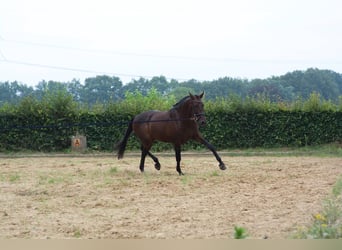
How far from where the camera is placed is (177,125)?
40.2 feet

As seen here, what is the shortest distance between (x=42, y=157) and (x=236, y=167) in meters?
8.56

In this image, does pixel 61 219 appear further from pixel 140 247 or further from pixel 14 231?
pixel 140 247

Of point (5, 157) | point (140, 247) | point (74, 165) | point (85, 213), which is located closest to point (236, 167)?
point (74, 165)

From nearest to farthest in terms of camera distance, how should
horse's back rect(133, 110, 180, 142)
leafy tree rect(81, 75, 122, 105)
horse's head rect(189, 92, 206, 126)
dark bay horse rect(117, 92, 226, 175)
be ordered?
horse's head rect(189, 92, 206, 126)
dark bay horse rect(117, 92, 226, 175)
horse's back rect(133, 110, 180, 142)
leafy tree rect(81, 75, 122, 105)

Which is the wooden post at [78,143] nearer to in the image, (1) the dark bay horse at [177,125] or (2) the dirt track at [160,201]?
(2) the dirt track at [160,201]

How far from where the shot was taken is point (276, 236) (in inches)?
205

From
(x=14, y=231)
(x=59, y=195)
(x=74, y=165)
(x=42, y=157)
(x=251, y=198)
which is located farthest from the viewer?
(x=42, y=157)

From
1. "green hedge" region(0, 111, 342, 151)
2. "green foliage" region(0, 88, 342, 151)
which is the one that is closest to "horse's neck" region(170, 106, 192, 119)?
"green foliage" region(0, 88, 342, 151)

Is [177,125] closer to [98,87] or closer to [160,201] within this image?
[160,201]

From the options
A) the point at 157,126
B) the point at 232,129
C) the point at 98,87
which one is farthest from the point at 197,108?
the point at 98,87

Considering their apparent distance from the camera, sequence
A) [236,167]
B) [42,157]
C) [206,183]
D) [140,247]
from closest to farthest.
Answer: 1. [140,247]
2. [206,183]
3. [236,167]
4. [42,157]

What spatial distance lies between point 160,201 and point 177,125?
4189 mm

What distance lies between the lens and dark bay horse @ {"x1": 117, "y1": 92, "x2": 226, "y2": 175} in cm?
1189

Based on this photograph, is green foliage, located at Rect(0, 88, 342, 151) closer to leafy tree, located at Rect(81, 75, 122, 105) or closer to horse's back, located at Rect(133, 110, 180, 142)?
horse's back, located at Rect(133, 110, 180, 142)
